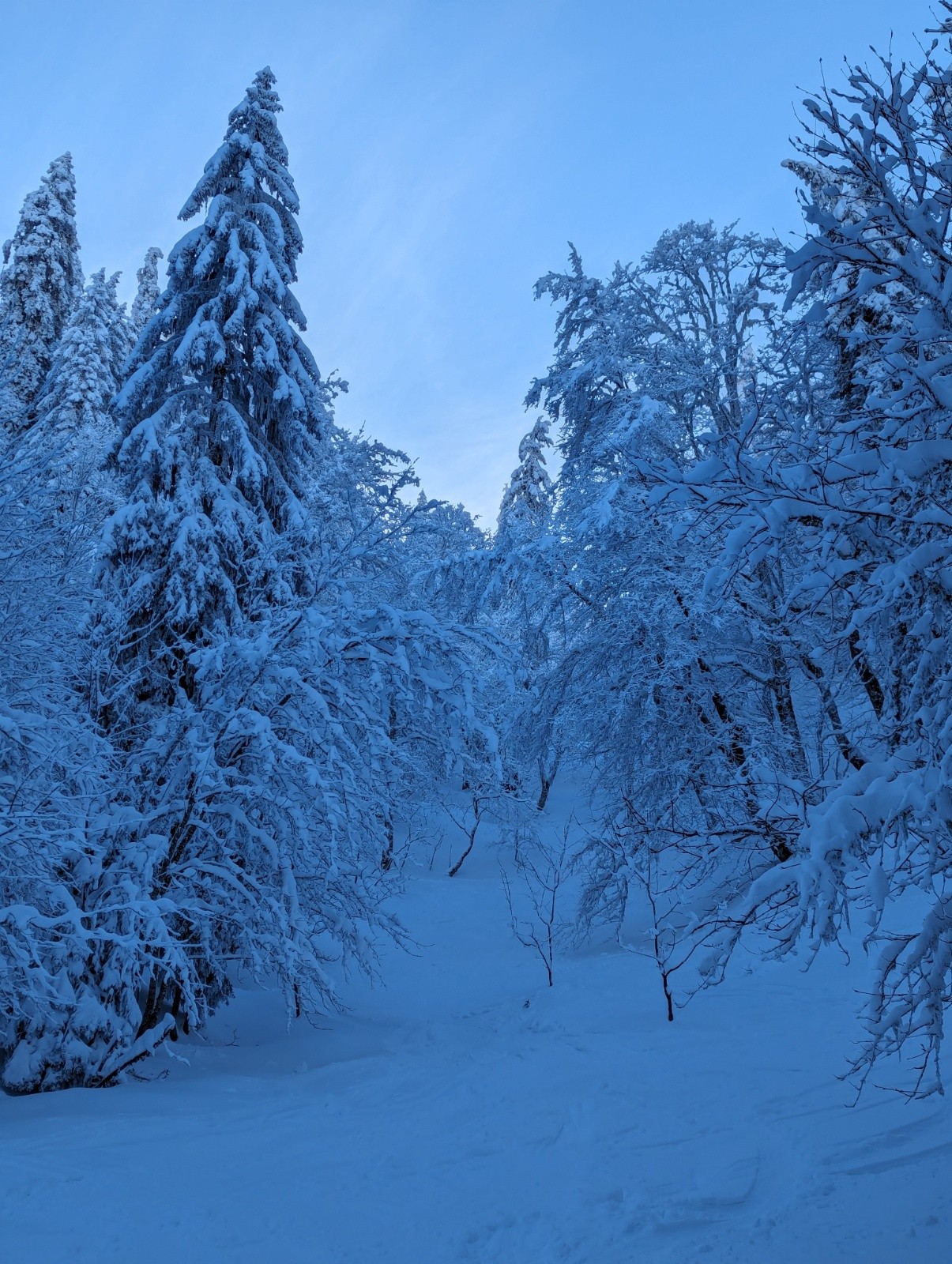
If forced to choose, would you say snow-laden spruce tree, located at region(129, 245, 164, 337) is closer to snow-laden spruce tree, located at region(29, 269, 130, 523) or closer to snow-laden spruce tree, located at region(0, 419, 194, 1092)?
snow-laden spruce tree, located at region(29, 269, 130, 523)

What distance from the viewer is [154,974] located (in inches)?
302

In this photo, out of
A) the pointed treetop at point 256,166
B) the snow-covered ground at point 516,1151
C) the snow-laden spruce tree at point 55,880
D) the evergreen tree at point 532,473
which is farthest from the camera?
the evergreen tree at point 532,473

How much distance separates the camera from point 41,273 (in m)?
25.7

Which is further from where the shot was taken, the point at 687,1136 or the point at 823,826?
the point at 687,1136

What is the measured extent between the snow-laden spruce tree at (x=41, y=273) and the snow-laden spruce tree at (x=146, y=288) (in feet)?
20.9

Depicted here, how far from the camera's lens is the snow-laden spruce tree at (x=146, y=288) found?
3528cm

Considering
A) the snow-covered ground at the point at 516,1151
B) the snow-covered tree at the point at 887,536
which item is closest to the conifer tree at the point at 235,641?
the snow-covered ground at the point at 516,1151

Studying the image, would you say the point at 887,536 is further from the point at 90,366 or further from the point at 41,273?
the point at 41,273

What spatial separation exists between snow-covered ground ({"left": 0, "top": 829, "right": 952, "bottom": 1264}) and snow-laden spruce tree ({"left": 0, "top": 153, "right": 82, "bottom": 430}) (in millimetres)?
24224

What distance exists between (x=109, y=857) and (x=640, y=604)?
6.53 metres

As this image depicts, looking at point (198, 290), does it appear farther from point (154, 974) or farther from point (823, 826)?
point (823, 826)

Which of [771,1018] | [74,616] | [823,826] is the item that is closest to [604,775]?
[771,1018]

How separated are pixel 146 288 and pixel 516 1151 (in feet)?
134

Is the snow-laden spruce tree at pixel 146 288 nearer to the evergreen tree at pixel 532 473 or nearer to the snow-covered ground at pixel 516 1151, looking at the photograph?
the evergreen tree at pixel 532 473
